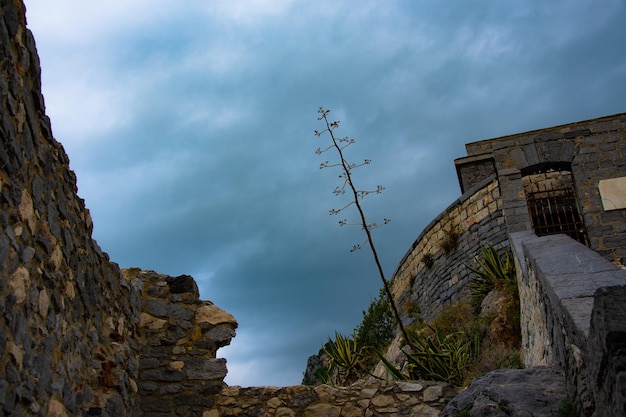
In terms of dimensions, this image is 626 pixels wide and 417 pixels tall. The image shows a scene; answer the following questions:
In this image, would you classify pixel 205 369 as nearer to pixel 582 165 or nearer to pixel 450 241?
pixel 582 165

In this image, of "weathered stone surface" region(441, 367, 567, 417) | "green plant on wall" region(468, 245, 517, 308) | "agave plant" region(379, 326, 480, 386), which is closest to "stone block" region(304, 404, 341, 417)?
"weathered stone surface" region(441, 367, 567, 417)

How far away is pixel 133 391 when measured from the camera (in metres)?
5.62

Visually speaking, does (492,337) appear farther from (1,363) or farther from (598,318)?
(1,363)

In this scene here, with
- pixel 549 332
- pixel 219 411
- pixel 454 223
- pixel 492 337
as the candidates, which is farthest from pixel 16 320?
pixel 454 223

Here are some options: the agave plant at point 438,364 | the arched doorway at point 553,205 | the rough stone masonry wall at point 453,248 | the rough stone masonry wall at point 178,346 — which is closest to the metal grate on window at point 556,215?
the arched doorway at point 553,205

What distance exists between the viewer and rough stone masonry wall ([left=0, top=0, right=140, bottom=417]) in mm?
3357

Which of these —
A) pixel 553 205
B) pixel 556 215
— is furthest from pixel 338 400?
pixel 553 205

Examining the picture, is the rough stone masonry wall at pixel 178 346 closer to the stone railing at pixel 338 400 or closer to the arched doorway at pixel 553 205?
the stone railing at pixel 338 400

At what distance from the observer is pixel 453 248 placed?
13547 mm

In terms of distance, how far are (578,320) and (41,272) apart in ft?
9.69

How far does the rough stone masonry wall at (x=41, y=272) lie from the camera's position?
132 inches

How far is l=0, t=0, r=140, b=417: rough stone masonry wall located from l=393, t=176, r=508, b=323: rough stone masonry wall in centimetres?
868

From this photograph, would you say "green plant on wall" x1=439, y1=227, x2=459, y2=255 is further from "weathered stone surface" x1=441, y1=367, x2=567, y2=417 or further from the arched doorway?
"weathered stone surface" x1=441, y1=367, x2=567, y2=417

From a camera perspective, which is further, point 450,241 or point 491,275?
point 450,241
